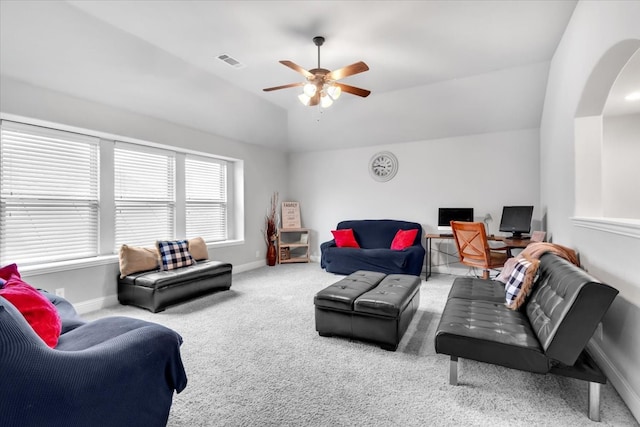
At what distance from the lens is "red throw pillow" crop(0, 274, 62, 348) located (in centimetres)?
161

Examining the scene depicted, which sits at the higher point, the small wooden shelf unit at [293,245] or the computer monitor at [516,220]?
the computer monitor at [516,220]

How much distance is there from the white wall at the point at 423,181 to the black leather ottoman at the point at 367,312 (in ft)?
9.91

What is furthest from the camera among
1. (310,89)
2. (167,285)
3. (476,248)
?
(476,248)

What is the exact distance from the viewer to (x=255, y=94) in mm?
5098

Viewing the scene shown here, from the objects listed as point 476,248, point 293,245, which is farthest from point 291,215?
point 476,248

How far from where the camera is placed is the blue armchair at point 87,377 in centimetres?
110

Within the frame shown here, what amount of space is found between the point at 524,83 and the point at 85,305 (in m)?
6.26

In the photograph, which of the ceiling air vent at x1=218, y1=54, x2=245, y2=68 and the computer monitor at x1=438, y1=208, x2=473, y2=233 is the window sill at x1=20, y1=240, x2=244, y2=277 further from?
the computer monitor at x1=438, y1=208, x2=473, y2=233

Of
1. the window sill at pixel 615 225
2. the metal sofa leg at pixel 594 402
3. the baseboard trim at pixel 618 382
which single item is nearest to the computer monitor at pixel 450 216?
the window sill at pixel 615 225

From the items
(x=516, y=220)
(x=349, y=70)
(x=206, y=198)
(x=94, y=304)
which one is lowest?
(x=94, y=304)

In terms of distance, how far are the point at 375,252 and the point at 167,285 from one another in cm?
320

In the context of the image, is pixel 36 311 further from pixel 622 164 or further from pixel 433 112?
pixel 622 164

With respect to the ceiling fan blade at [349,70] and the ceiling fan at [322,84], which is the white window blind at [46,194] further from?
the ceiling fan blade at [349,70]

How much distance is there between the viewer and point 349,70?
3.06 m
